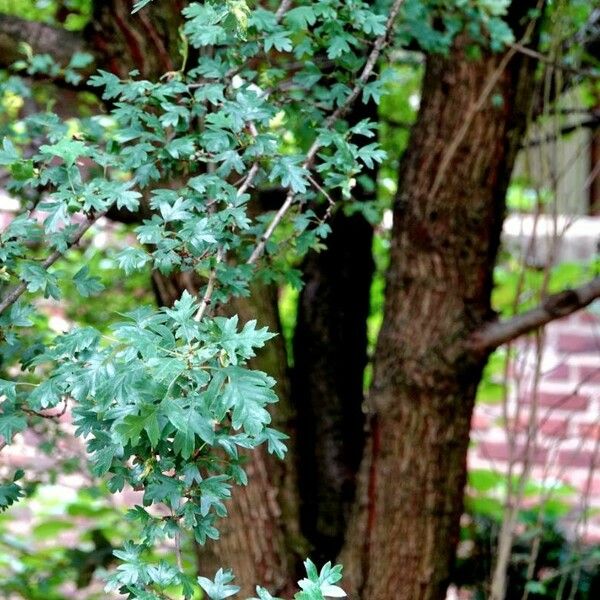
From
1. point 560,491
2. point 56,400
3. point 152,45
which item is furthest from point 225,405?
point 560,491

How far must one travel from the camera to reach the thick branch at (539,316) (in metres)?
1.97

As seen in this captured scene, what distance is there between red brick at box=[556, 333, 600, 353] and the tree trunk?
6.31ft

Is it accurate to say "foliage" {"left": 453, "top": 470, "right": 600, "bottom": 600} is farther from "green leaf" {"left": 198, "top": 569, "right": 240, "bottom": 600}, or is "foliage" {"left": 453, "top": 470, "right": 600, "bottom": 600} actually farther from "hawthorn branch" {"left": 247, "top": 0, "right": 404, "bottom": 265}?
"green leaf" {"left": 198, "top": 569, "right": 240, "bottom": 600}

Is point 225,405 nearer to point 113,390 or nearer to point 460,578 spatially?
point 113,390

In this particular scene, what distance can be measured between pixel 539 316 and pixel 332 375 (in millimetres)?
581

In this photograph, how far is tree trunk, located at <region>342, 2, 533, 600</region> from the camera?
2154 mm

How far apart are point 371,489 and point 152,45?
98cm

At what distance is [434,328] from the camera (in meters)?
2.16

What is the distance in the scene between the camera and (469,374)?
217cm

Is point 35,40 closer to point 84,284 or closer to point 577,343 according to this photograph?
point 84,284

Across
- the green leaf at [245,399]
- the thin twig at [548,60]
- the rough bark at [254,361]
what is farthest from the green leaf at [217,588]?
the thin twig at [548,60]

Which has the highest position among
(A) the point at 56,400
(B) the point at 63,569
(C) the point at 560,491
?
(A) the point at 56,400

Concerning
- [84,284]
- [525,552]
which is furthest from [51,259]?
[525,552]

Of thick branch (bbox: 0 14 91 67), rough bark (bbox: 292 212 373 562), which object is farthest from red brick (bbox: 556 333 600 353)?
thick branch (bbox: 0 14 91 67)
